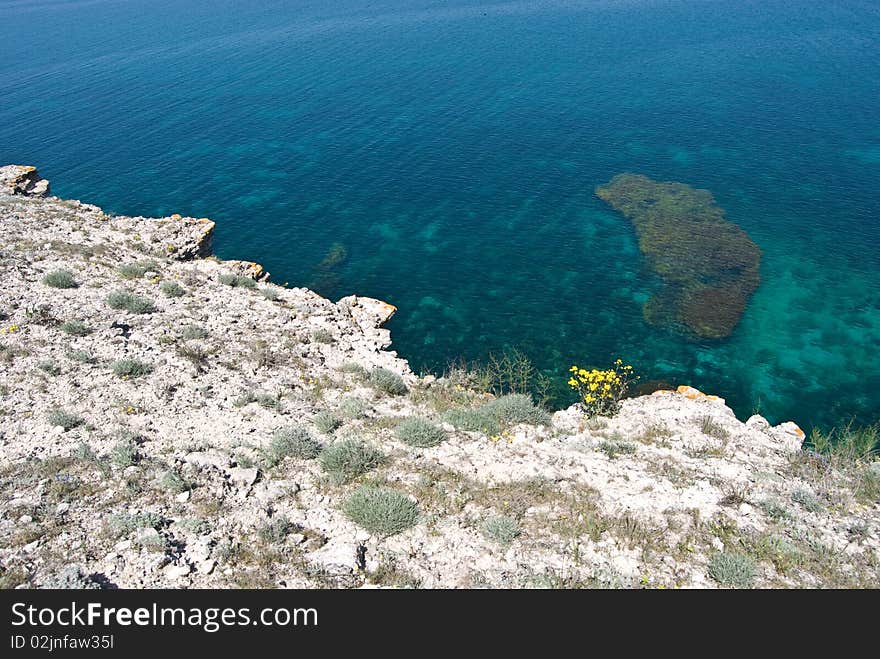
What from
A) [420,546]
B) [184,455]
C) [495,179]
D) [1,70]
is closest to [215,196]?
[495,179]

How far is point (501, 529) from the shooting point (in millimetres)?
17031

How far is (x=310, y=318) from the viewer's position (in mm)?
37375

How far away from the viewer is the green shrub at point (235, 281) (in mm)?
39688

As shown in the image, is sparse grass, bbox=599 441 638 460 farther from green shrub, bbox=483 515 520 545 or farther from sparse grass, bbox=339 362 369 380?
sparse grass, bbox=339 362 369 380

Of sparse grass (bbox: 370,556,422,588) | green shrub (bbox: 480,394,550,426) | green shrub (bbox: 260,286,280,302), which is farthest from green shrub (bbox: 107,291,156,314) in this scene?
sparse grass (bbox: 370,556,422,588)

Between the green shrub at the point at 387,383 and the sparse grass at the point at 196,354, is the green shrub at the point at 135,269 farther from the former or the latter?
the green shrub at the point at 387,383

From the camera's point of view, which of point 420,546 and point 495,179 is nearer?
point 420,546

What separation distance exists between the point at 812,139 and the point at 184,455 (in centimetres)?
8355

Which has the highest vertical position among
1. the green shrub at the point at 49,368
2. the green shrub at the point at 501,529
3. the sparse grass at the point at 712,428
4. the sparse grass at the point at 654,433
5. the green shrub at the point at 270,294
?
the green shrub at the point at 49,368

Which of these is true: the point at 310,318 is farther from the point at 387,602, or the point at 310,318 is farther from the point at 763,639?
the point at 763,639

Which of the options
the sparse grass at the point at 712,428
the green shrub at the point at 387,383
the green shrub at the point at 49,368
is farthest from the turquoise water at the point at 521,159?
the green shrub at the point at 49,368

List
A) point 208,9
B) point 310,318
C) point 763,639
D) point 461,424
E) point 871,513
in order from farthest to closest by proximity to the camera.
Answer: point 208,9
point 310,318
point 461,424
point 871,513
point 763,639

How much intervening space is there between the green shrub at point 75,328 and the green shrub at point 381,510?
19.0 meters

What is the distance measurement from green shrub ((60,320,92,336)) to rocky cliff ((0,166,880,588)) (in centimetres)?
7
